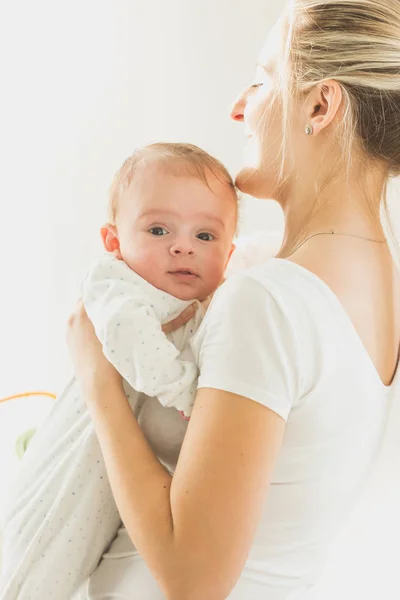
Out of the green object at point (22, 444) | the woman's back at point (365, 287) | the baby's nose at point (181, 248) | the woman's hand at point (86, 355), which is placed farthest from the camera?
the green object at point (22, 444)

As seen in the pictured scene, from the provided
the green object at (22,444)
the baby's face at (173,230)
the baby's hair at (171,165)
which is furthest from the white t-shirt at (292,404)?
the green object at (22,444)

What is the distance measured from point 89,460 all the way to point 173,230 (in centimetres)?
39

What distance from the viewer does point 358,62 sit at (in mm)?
1018

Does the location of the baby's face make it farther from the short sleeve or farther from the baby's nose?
the short sleeve

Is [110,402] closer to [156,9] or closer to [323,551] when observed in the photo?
[323,551]

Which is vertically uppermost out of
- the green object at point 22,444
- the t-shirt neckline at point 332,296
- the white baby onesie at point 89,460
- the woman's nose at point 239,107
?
the woman's nose at point 239,107

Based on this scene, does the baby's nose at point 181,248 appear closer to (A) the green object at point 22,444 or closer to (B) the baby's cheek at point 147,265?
(B) the baby's cheek at point 147,265

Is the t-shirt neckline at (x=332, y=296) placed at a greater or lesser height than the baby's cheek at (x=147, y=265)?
greater

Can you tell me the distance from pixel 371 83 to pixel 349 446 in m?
0.51

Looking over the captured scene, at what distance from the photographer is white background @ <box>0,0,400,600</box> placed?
2.14m

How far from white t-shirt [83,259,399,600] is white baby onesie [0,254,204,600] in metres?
0.04

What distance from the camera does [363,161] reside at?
1.05 m

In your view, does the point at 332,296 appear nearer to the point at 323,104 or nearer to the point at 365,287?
the point at 365,287

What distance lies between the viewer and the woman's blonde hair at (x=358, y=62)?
3.32 ft
